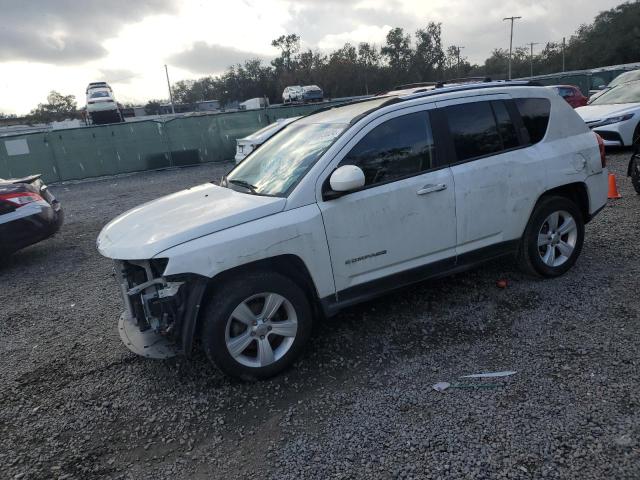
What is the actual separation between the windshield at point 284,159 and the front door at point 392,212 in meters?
0.29

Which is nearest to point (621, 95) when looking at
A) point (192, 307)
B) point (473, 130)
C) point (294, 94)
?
point (473, 130)

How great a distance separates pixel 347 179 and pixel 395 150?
67 cm

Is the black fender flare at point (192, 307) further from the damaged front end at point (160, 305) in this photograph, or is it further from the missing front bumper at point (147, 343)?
the missing front bumper at point (147, 343)

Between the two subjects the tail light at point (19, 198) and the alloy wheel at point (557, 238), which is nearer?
the alloy wheel at point (557, 238)

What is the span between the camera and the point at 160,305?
308 centimetres

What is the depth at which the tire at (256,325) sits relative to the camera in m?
3.14

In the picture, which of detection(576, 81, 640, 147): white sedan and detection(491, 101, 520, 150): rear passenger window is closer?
detection(491, 101, 520, 150): rear passenger window

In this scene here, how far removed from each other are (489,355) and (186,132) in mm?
17084

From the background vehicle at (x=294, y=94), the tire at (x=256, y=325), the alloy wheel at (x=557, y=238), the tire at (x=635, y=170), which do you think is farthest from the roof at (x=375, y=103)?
the background vehicle at (x=294, y=94)

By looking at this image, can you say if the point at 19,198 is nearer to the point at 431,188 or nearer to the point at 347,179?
the point at 347,179

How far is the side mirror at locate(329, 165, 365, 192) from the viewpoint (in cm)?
330

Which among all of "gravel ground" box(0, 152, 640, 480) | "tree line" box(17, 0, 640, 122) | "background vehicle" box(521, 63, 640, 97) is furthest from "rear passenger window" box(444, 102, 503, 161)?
"tree line" box(17, 0, 640, 122)

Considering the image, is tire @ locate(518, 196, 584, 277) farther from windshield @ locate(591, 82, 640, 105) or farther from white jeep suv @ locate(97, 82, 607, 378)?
windshield @ locate(591, 82, 640, 105)

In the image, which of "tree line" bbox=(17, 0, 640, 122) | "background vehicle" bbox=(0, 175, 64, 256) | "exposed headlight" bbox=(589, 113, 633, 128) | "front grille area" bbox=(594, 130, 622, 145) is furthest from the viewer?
"tree line" bbox=(17, 0, 640, 122)
